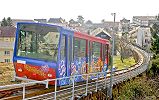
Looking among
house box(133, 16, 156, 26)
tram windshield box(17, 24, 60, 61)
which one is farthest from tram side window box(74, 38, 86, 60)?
house box(133, 16, 156, 26)

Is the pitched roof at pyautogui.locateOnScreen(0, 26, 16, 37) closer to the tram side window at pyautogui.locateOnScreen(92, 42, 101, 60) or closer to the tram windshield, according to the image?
the tram side window at pyautogui.locateOnScreen(92, 42, 101, 60)

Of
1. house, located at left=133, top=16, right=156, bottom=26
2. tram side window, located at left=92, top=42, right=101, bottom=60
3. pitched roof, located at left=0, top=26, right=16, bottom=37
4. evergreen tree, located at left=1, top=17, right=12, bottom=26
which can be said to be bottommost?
tram side window, located at left=92, top=42, right=101, bottom=60

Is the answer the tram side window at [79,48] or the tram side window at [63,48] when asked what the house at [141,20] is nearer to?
the tram side window at [79,48]

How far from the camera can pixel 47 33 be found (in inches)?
659

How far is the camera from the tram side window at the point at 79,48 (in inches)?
718

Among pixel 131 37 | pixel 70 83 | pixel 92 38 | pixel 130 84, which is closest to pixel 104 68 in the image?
pixel 130 84

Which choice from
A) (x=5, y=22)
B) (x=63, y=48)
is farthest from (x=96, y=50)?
(x=5, y=22)

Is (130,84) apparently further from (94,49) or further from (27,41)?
(27,41)

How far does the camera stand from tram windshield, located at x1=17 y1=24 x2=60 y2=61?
16453 mm

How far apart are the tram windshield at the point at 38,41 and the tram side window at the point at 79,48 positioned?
6.15 ft

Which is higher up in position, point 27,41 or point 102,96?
point 27,41

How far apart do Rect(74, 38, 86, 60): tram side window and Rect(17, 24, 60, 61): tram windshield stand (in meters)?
1.87

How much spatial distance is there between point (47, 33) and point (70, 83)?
2850 mm

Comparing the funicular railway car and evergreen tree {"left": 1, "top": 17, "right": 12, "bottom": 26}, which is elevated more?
evergreen tree {"left": 1, "top": 17, "right": 12, "bottom": 26}
